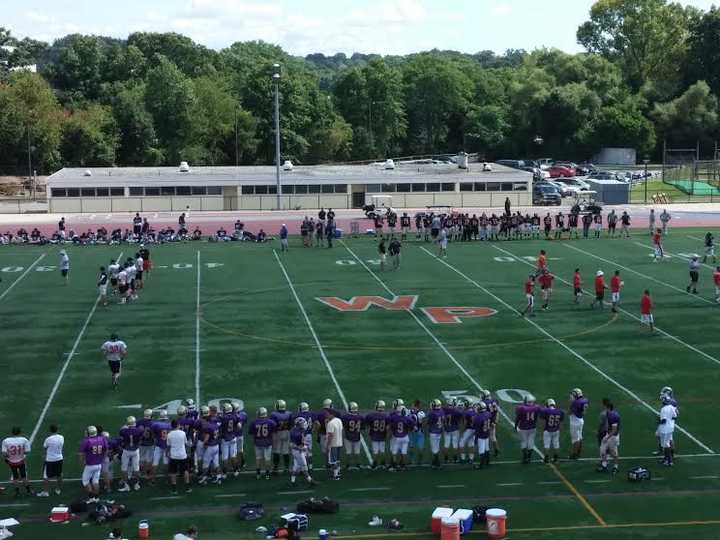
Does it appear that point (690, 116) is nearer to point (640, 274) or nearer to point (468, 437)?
point (640, 274)

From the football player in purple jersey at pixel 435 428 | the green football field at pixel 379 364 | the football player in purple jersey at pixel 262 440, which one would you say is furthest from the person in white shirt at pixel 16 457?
the football player in purple jersey at pixel 435 428

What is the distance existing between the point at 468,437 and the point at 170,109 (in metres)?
71.6

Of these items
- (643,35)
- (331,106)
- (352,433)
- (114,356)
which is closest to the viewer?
(352,433)

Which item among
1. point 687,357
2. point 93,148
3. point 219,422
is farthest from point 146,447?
point 93,148

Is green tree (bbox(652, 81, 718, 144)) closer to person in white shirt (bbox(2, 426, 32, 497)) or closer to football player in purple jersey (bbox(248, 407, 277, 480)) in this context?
football player in purple jersey (bbox(248, 407, 277, 480))

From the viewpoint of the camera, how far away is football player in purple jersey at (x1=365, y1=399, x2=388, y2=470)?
18.1 meters

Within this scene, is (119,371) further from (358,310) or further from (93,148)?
(93,148)

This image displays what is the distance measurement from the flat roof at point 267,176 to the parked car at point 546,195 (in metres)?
1.54

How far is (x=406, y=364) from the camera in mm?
24797

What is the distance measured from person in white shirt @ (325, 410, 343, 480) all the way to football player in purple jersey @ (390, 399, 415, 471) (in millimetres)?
934

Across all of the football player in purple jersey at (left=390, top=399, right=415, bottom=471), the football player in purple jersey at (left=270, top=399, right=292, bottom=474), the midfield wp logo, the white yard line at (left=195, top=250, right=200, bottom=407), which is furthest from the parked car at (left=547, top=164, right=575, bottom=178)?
the football player in purple jersey at (left=270, top=399, right=292, bottom=474)

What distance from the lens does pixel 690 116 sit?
312 ft

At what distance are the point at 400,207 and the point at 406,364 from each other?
125ft

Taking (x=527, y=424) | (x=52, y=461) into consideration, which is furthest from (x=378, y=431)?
(x=52, y=461)
